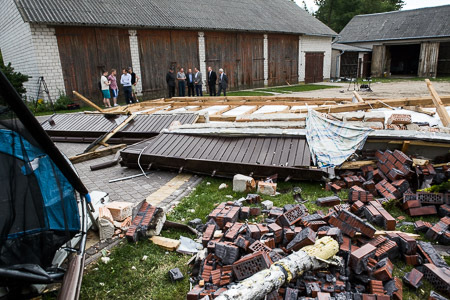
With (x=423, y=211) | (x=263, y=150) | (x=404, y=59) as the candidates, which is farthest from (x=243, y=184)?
(x=404, y=59)

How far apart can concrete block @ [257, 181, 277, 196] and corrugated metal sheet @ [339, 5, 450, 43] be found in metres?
36.1

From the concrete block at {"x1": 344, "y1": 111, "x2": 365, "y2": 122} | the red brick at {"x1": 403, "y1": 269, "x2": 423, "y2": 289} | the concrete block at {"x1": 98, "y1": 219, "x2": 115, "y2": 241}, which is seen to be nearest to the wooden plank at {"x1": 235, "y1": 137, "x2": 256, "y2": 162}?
the concrete block at {"x1": 344, "y1": 111, "x2": 365, "y2": 122}

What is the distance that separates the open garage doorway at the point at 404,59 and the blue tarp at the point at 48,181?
1727 inches

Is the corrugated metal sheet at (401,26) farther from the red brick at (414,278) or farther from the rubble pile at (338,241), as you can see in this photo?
the red brick at (414,278)

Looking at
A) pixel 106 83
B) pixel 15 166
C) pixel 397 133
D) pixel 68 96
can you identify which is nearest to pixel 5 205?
pixel 15 166

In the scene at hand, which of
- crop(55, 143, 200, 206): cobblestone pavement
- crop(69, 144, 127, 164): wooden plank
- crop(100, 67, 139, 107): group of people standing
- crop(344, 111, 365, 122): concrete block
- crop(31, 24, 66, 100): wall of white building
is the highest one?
crop(31, 24, 66, 100): wall of white building

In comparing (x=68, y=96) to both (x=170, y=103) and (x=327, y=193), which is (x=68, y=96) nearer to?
(x=170, y=103)

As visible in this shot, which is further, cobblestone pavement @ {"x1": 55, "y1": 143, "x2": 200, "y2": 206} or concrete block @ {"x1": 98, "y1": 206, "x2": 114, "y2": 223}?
cobblestone pavement @ {"x1": 55, "y1": 143, "x2": 200, "y2": 206}

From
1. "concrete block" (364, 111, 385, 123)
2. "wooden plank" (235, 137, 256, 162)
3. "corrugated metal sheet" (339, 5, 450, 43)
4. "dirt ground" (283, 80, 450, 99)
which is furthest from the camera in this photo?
"corrugated metal sheet" (339, 5, 450, 43)

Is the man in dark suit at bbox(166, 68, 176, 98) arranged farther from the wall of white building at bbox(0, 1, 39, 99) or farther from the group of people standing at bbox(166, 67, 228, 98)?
the wall of white building at bbox(0, 1, 39, 99)

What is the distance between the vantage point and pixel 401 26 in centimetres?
3650

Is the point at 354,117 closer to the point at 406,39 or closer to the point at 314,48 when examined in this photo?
the point at 314,48

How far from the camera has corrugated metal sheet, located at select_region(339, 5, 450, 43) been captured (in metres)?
33.8

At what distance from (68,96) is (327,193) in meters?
15.3
